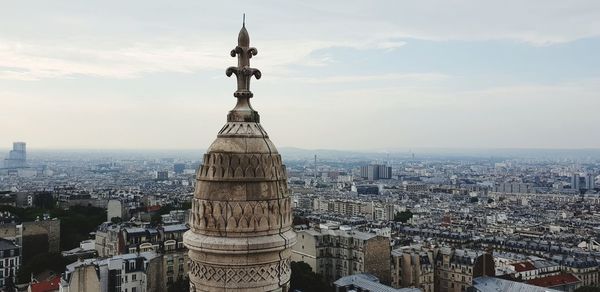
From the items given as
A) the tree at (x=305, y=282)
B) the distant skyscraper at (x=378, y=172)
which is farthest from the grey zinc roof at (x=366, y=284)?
the distant skyscraper at (x=378, y=172)

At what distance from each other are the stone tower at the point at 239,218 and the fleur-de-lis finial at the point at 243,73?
5.2 inches

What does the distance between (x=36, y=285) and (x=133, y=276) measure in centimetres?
519

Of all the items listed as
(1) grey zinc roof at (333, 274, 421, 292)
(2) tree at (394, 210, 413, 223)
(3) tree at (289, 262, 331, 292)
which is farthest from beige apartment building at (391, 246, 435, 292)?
(2) tree at (394, 210, 413, 223)

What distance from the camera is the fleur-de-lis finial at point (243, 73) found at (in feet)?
14.9

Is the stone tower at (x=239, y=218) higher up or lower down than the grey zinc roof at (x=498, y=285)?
higher up

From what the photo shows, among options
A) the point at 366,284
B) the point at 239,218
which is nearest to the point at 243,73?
the point at 239,218

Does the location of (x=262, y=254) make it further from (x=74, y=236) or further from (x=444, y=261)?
(x=74, y=236)

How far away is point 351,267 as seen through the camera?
3966 cm

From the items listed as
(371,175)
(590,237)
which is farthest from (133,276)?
(371,175)

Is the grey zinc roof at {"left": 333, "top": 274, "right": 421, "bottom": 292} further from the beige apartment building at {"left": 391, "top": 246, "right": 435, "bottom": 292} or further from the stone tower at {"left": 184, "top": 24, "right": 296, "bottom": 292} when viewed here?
the stone tower at {"left": 184, "top": 24, "right": 296, "bottom": 292}

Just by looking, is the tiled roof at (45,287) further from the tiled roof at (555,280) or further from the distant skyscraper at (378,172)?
the distant skyscraper at (378,172)

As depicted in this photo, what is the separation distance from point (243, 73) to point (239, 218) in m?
1.24

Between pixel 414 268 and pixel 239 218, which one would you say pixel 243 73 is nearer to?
pixel 239 218

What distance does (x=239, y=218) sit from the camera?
4.22m
